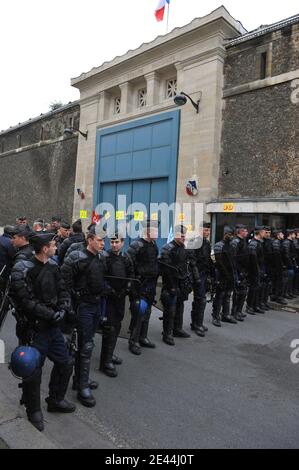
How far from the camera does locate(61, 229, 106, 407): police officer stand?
3.99 m

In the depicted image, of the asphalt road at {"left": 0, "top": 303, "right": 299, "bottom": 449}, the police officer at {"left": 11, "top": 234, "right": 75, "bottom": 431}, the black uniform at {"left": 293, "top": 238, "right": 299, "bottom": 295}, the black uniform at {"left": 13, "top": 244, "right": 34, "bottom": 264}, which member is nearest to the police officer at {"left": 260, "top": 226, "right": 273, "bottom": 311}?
the black uniform at {"left": 293, "top": 238, "right": 299, "bottom": 295}

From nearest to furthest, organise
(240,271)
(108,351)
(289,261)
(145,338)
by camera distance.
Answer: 1. (108,351)
2. (145,338)
3. (240,271)
4. (289,261)

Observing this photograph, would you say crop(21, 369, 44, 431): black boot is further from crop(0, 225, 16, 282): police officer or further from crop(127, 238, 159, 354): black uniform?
crop(0, 225, 16, 282): police officer

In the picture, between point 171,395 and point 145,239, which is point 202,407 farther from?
point 145,239

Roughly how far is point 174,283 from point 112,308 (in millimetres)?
1675

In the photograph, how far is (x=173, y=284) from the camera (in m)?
6.20

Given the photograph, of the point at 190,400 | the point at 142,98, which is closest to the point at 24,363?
the point at 190,400

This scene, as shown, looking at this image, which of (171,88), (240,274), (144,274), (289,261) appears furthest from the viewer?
(171,88)

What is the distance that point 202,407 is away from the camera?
3961mm

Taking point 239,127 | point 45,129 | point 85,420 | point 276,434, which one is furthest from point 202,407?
point 45,129

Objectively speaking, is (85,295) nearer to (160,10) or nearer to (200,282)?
(200,282)

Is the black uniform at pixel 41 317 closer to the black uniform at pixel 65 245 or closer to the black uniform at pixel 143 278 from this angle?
the black uniform at pixel 143 278

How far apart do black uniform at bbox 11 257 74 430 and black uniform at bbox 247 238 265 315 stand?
18.1 ft
